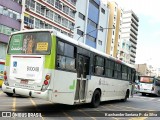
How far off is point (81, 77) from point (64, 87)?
74.4 inches

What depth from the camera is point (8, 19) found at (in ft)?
139

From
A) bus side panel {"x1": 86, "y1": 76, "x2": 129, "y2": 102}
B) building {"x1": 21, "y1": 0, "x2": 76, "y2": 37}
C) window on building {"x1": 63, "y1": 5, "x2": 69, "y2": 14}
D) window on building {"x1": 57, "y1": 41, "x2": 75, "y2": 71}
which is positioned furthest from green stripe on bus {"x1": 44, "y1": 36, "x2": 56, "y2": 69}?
window on building {"x1": 63, "y1": 5, "x2": 69, "y2": 14}

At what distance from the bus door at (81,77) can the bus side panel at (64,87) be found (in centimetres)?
59

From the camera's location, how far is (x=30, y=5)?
154ft

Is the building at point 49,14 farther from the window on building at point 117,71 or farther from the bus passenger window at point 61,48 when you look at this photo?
the bus passenger window at point 61,48

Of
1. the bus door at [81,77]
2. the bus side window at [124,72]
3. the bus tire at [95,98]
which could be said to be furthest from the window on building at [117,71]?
the bus door at [81,77]

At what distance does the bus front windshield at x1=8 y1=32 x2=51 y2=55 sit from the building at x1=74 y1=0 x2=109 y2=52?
155 ft

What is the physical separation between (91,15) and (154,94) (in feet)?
120

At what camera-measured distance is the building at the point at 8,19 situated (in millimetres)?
41281

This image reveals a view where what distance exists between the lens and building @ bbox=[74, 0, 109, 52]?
64.1m

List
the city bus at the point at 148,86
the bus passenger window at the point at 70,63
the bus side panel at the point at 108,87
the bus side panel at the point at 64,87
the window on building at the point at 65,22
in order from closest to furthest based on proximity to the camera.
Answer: the bus side panel at the point at 64,87, the bus passenger window at the point at 70,63, the bus side panel at the point at 108,87, the city bus at the point at 148,86, the window on building at the point at 65,22


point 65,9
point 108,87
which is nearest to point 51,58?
point 108,87

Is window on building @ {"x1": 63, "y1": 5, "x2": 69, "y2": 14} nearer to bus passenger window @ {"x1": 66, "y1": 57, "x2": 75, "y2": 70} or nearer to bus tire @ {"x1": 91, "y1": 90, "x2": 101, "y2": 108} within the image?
bus tire @ {"x1": 91, "y1": 90, "x2": 101, "y2": 108}

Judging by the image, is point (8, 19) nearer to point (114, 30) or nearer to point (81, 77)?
point (81, 77)
